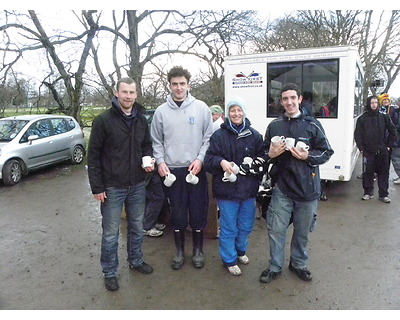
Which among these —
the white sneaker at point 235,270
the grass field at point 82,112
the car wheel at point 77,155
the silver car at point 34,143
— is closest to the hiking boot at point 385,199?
the white sneaker at point 235,270

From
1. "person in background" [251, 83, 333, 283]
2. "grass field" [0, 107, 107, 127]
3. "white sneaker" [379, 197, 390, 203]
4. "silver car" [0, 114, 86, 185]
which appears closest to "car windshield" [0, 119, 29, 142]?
"silver car" [0, 114, 86, 185]

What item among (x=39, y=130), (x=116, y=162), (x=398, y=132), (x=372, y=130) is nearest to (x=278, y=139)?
(x=116, y=162)

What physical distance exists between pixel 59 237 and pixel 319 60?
Answer: 5014mm

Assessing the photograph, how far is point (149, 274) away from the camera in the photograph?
334cm

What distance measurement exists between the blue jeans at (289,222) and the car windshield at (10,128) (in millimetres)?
7329

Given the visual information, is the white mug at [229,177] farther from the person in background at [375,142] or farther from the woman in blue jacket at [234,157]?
the person in background at [375,142]

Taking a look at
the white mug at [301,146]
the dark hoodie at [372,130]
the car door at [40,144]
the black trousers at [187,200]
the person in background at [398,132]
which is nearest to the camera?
the white mug at [301,146]

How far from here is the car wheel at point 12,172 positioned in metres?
7.47

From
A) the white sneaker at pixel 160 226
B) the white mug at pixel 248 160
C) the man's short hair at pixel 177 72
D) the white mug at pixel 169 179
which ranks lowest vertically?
the white sneaker at pixel 160 226

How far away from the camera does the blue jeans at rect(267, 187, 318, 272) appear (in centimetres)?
299

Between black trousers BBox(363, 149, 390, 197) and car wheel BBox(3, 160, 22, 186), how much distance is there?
7735 millimetres

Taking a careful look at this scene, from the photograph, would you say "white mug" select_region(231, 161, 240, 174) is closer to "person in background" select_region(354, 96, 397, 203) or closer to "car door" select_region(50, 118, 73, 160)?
"person in background" select_region(354, 96, 397, 203)

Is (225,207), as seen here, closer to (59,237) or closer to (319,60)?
(59,237)

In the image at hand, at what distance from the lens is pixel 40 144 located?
27.6 feet
